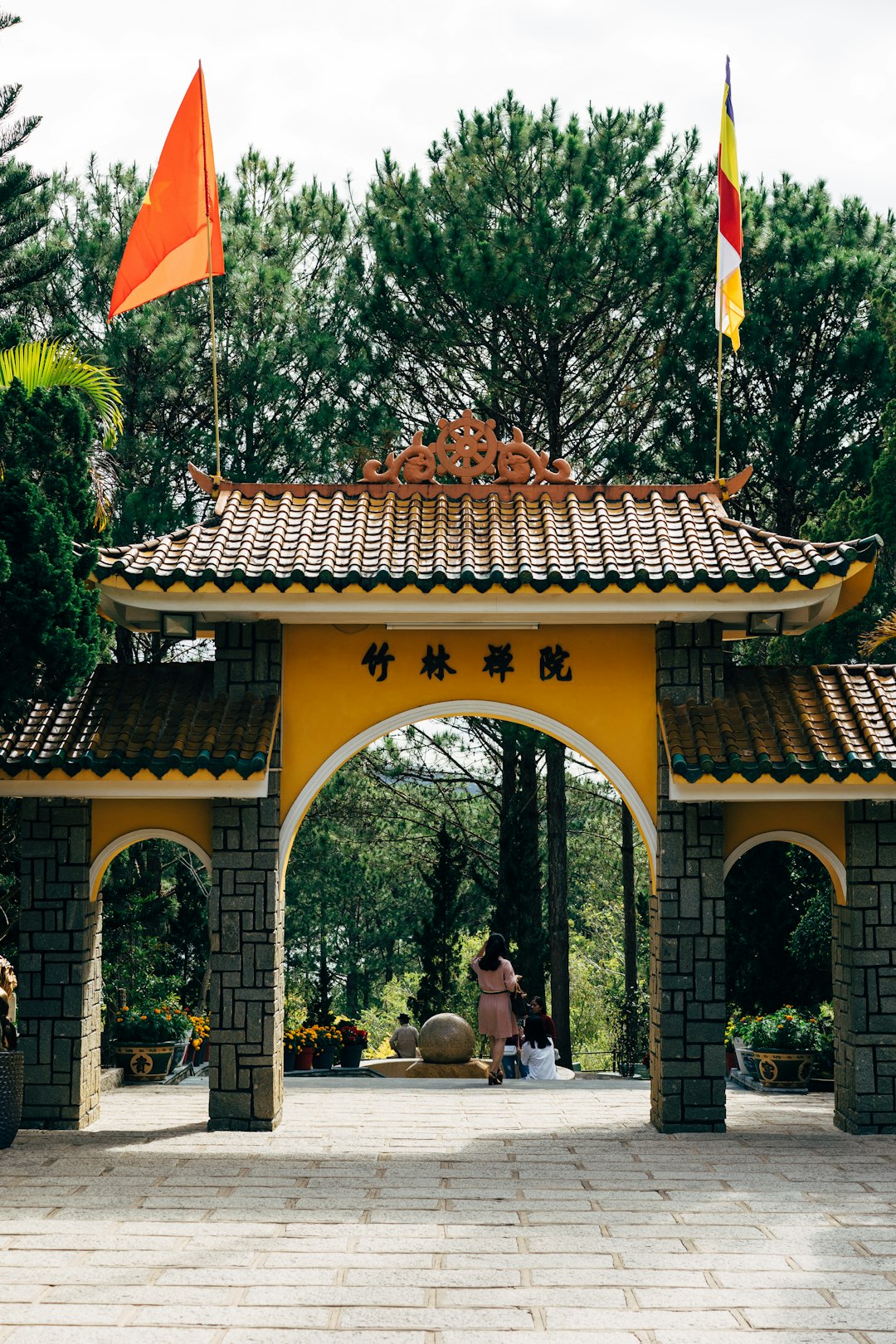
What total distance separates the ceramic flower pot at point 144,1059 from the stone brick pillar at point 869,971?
5.93 metres

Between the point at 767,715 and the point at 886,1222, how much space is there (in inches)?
133

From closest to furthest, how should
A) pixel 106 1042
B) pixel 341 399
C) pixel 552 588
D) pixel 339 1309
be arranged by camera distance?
pixel 339 1309 < pixel 552 588 < pixel 106 1042 < pixel 341 399

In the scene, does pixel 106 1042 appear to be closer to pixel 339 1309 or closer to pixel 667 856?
pixel 667 856

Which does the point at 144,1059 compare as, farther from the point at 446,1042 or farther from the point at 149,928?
the point at 149,928

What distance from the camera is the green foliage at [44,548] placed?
811cm

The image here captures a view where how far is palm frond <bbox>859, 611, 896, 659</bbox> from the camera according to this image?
12.2 meters

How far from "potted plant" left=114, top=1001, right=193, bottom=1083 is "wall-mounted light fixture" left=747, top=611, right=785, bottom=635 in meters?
6.29

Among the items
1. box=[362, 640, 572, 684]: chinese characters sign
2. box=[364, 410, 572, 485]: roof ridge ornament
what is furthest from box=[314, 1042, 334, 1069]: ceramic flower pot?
box=[364, 410, 572, 485]: roof ridge ornament

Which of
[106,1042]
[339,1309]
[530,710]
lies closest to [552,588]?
[530,710]

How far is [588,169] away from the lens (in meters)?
16.8

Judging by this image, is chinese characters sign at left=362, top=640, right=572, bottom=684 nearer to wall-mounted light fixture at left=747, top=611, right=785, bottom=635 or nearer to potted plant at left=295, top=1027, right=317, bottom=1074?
wall-mounted light fixture at left=747, top=611, right=785, bottom=635

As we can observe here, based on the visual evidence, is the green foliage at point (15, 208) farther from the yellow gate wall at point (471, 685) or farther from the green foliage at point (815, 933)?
the green foliage at point (815, 933)

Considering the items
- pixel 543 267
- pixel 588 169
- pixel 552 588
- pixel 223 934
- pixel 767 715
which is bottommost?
pixel 223 934

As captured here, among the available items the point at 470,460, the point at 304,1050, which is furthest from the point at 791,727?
the point at 304,1050
